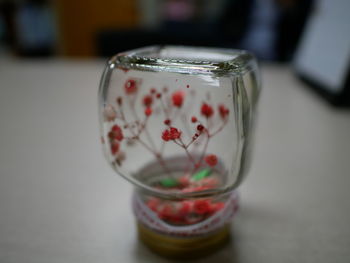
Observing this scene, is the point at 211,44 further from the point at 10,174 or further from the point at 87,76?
the point at 10,174

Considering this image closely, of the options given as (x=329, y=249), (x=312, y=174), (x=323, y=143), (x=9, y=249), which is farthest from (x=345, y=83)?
(x=9, y=249)

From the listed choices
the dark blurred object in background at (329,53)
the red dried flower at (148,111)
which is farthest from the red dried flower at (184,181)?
the dark blurred object in background at (329,53)

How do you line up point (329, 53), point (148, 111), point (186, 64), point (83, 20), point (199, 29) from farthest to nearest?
point (83, 20)
point (199, 29)
point (329, 53)
point (148, 111)
point (186, 64)

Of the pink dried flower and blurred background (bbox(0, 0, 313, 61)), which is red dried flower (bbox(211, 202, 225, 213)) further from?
blurred background (bbox(0, 0, 313, 61))

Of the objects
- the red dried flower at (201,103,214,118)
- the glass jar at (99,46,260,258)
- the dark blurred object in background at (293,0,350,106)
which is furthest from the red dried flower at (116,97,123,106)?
the dark blurred object in background at (293,0,350,106)

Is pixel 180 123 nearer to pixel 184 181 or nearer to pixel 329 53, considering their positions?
pixel 184 181

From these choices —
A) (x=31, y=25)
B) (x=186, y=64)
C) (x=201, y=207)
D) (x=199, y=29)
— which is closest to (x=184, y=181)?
(x=201, y=207)

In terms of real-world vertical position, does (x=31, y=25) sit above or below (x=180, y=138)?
below
